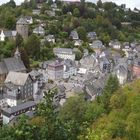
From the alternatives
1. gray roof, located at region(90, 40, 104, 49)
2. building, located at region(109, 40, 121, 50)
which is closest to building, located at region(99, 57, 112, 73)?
gray roof, located at region(90, 40, 104, 49)

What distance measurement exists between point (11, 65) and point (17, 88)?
539cm

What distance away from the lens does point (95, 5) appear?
8312 centimetres

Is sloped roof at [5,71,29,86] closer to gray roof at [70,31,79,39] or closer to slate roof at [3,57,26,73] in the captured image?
slate roof at [3,57,26,73]

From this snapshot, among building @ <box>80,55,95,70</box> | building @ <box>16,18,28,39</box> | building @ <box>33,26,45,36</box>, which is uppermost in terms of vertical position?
building @ <box>16,18,28,39</box>

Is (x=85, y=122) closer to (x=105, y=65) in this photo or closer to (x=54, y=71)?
(x=54, y=71)

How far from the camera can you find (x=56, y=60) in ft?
140

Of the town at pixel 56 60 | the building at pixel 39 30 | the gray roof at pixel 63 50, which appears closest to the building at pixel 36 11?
the town at pixel 56 60

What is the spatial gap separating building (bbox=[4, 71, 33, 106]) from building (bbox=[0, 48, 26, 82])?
6.05 ft

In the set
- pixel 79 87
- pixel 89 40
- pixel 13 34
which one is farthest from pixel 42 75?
pixel 89 40

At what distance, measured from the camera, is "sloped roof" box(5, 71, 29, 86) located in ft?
107

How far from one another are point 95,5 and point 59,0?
29.8 ft

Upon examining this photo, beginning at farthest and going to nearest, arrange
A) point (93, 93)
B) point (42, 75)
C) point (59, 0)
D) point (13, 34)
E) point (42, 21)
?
point (59, 0)
point (42, 21)
point (13, 34)
point (42, 75)
point (93, 93)

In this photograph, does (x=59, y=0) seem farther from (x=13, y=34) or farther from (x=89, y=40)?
(x=13, y=34)

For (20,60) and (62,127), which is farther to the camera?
(20,60)
